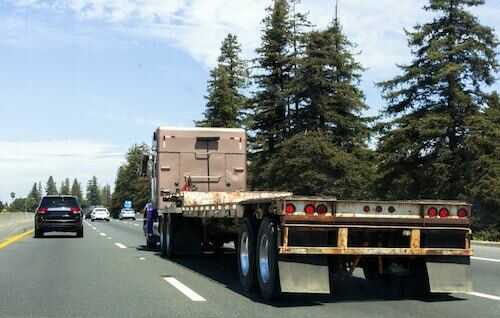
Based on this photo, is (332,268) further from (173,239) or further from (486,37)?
(486,37)

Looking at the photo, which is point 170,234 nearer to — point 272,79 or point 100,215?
point 272,79

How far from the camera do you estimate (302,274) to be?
28.4 feet

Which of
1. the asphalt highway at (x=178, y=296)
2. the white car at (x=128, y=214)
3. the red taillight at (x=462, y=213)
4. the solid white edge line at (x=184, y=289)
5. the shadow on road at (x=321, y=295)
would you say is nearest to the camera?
the asphalt highway at (x=178, y=296)

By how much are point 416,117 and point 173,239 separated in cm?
2709

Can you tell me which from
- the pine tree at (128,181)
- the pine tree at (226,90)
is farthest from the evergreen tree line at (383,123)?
the pine tree at (128,181)

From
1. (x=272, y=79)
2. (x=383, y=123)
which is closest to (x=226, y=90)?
(x=272, y=79)

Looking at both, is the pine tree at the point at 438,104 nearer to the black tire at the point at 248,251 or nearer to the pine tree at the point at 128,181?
the black tire at the point at 248,251

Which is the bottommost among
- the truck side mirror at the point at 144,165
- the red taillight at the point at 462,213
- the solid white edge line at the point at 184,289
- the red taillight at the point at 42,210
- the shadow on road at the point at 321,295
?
the shadow on road at the point at 321,295

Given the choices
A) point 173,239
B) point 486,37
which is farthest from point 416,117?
point 173,239

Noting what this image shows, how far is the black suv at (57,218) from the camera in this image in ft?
89.0

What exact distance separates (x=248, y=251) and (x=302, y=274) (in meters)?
1.52

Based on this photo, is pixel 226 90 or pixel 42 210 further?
pixel 226 90

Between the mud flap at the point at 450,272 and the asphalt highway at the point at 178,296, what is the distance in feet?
0.81

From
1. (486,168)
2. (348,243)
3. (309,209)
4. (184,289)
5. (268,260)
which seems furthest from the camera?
(486,168)
